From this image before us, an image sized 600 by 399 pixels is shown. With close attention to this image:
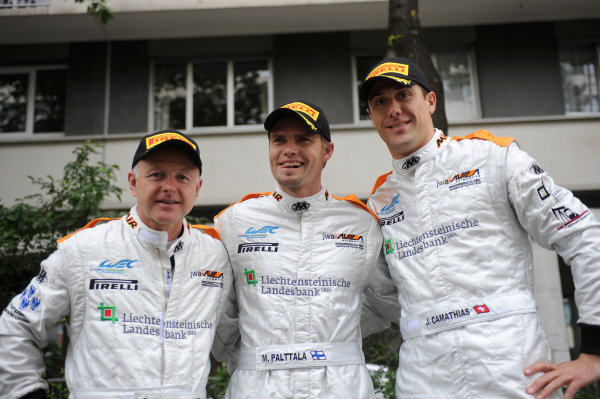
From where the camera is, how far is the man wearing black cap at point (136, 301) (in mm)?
2371

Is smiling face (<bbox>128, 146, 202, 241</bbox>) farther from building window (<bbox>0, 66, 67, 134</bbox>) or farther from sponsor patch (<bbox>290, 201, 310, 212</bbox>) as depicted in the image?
building window (<bbox>0, 66, 67, 134</bbox>)

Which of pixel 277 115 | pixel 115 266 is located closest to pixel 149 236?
pixel 115 266

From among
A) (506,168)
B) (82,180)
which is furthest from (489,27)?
(506,168)

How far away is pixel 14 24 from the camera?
10.0 m

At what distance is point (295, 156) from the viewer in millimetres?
3033

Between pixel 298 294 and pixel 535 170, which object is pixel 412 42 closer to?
pixel 535 170

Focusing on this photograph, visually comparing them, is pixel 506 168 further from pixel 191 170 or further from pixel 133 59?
pixel 133 59

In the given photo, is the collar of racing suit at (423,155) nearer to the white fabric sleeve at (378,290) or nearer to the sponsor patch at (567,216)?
the white fabric sleeve at (378,290)

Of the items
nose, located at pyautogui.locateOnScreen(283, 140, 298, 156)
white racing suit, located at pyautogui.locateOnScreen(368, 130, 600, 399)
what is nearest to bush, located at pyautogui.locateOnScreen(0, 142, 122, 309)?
nose, located at pyautogui.locateOnScreen(283, 140, 298, 156)

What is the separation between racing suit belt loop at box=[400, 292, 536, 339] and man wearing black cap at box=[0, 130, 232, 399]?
1.10 meters

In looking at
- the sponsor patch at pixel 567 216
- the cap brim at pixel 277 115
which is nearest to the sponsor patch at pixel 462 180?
the sponsor patch at pixel 567 216

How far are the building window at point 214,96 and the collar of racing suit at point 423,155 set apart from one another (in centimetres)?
784

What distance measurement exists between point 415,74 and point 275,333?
163 centimetres

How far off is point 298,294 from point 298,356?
1.05 ft
